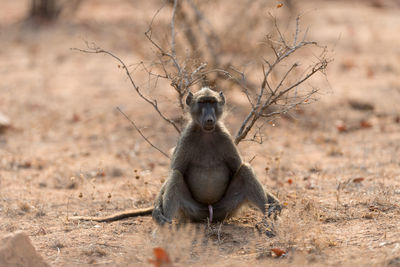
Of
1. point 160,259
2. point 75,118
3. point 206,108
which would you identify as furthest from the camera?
point 75,118

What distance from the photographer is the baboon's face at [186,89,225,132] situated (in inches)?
183

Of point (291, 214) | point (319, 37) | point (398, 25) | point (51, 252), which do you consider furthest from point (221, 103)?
point (398, 25)

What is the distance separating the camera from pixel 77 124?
30.2 feet

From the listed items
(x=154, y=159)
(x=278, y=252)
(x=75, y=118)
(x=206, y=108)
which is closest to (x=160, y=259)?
(x=278, y=252)

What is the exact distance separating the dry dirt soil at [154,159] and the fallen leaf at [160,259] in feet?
0.50

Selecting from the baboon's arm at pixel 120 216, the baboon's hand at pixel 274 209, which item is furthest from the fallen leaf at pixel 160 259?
the baboon's arm at pixel 120 216

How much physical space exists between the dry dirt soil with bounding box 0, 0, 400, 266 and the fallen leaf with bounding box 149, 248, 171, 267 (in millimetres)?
151

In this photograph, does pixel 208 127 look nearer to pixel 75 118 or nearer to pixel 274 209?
pixel 274 209

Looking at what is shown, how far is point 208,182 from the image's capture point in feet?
16.3

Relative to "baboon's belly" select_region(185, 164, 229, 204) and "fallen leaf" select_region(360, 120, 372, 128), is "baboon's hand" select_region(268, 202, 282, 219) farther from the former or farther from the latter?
"fallen leaf" select_region(360, 120, 372, 128)

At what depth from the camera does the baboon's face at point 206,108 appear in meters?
4.65

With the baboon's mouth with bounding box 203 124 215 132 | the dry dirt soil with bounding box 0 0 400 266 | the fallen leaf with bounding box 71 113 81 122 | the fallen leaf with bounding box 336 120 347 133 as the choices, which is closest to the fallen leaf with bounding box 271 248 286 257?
the dry dirt soil with bounding box 0 0 400 266

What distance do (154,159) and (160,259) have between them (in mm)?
3866

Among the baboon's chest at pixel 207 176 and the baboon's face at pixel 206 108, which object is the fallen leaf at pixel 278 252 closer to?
the baboon's chest at pixel 207 176
